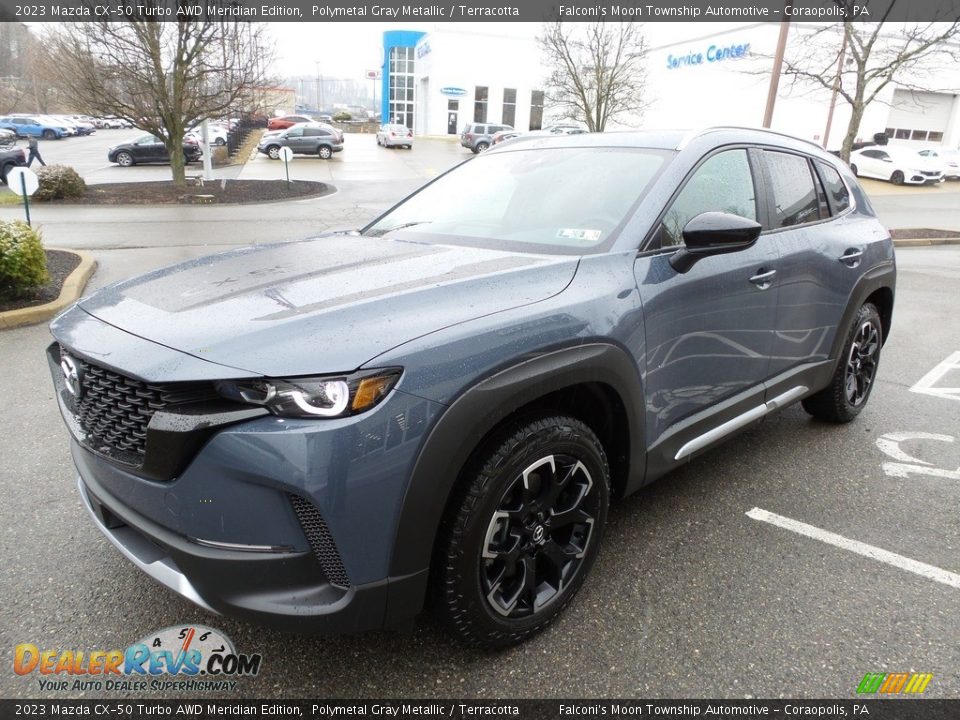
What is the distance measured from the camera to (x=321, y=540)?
5.58ft

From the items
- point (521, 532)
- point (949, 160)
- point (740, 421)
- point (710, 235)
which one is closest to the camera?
point (521, 532)

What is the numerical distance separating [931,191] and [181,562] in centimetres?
3371

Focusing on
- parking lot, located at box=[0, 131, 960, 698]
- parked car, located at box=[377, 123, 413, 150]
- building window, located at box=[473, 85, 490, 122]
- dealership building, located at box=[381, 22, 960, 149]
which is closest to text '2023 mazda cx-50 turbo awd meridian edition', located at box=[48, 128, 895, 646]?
parking lot, located at box=[0, 131, 960, 698]

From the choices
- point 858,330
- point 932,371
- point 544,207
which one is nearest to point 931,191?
point 932,371

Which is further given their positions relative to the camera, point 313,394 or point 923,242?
point 923,242

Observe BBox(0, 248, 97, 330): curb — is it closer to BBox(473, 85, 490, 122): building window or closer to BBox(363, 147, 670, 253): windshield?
BBox(363, 147, 670, 253): windshield

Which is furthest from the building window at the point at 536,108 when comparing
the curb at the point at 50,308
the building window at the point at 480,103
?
the curb at the point at 50,308

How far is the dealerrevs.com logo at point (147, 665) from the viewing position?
6.96ft

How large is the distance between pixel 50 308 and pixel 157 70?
45.0 feet

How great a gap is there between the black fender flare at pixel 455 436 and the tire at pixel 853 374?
265 centimetres

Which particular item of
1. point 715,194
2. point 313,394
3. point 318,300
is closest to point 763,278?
point 715,194

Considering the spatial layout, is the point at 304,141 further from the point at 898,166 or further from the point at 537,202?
the point at 537,202

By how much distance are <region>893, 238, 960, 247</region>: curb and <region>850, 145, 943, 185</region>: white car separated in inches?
598

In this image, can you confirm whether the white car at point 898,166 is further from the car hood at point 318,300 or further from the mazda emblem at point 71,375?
the mazda emblem at point 71,375
